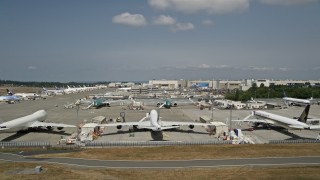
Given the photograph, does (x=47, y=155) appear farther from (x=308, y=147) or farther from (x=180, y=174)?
(x=308, y=147)

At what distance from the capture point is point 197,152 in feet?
163

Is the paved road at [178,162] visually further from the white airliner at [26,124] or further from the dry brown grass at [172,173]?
the white airliner at [26,124]

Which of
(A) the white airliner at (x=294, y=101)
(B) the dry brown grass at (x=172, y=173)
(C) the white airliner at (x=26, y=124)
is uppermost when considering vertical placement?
(A) the white airliner at (x=294, y=101)

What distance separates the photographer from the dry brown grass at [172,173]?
121 feet

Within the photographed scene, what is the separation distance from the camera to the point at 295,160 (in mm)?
44906

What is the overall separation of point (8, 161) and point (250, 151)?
3514cm

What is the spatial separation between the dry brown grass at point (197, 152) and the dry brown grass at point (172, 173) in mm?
6178

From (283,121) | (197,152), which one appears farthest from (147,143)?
(283,121)

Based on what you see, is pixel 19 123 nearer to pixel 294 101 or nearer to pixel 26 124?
pixel 26 124

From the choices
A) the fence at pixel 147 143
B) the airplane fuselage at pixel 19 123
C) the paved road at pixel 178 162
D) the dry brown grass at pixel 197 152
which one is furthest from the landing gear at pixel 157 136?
the airplane fuselage at pixel 19 123

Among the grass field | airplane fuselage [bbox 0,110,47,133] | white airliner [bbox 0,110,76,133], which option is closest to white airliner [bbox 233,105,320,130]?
the grass field

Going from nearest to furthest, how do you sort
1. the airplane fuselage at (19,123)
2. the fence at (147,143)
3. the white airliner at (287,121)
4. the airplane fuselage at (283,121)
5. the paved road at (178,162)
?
the paved road at (178,162), the fence at (147,143), the airplane fuselage at (19,123), the white airliner at (287,121), the airplane fuselage at (283,121)

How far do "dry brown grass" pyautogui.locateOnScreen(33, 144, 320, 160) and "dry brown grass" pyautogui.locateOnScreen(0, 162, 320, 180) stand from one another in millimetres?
6178

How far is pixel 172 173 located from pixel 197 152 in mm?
11963
